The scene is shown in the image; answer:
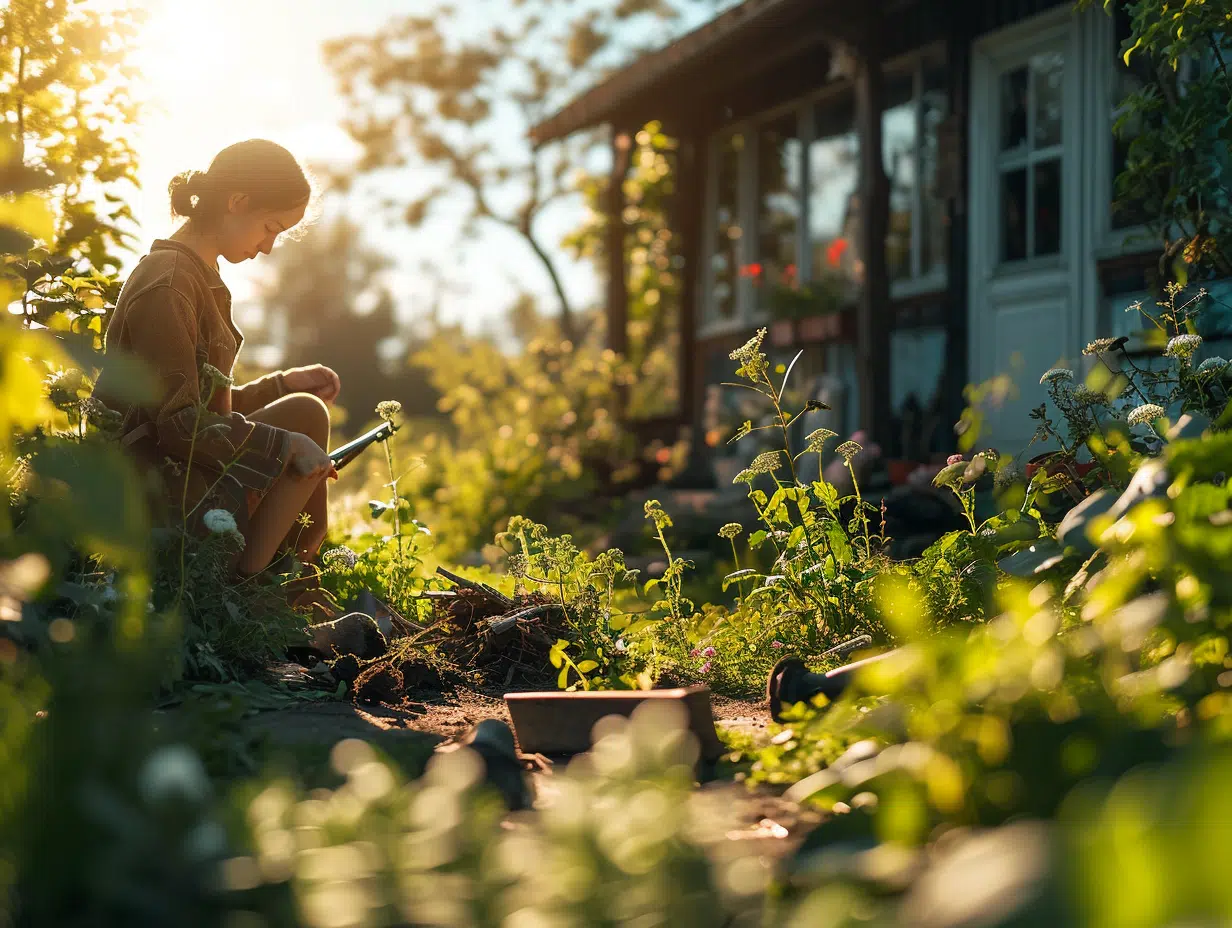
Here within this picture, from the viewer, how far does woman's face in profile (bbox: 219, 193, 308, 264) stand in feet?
10.9

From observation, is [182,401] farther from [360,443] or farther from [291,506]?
[360,443]

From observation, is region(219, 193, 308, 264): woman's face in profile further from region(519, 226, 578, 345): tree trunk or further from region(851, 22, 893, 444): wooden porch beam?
region(519, 226, 578, 345): tree trunk

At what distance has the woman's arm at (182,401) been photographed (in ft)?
9.78

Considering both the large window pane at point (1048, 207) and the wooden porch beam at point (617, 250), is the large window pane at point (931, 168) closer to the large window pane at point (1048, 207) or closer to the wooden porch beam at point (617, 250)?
the large window pane at point (1048, 207)

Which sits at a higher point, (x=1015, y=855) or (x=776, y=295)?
(x=776, y=295)

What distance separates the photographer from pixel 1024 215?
697cm

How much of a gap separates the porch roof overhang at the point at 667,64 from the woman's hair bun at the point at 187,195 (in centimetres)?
459

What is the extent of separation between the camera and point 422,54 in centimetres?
2292

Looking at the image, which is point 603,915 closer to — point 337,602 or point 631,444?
point 337,602

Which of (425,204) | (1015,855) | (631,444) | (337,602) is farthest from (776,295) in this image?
(425,204)

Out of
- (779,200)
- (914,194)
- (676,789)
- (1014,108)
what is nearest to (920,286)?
(914,194)

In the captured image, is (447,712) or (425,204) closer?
(447,712)

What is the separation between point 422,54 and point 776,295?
657 inches

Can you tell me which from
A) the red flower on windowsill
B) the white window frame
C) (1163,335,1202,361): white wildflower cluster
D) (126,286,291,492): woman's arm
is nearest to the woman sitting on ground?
(126,286,291,492): woman's arm
